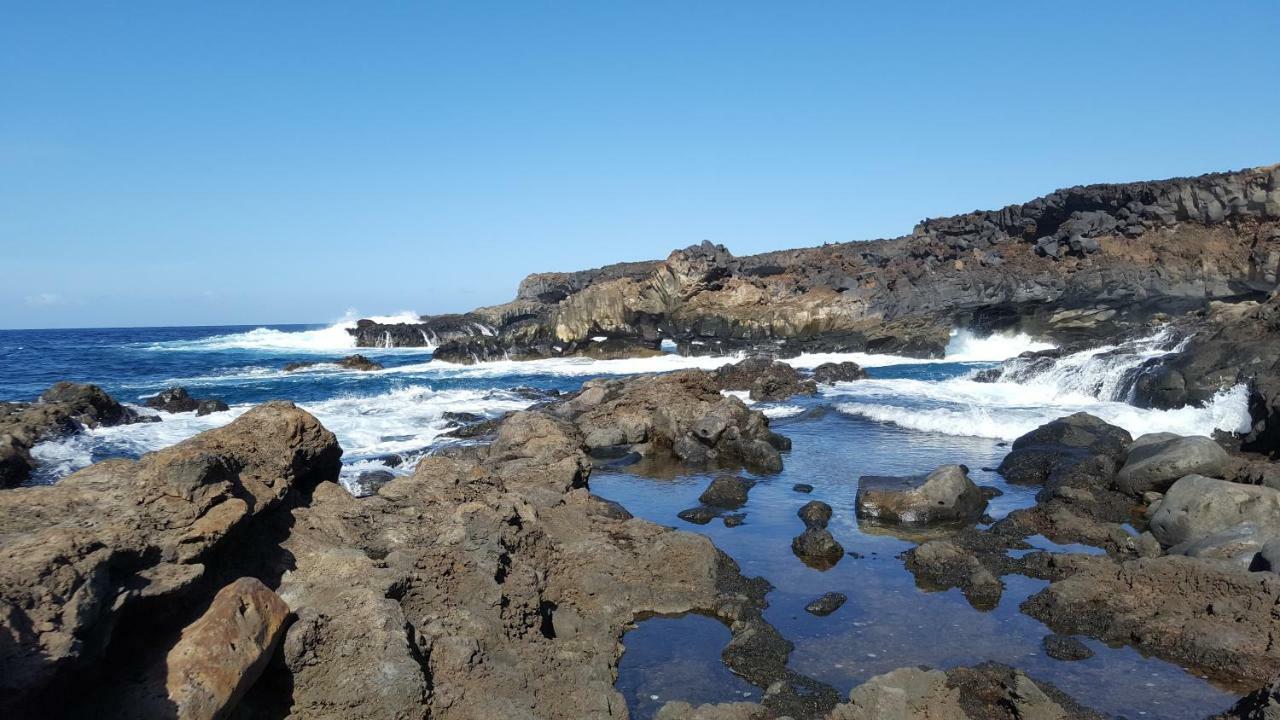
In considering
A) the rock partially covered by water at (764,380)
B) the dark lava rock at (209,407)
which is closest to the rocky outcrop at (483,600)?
the rock partially covered by water at (764,380)

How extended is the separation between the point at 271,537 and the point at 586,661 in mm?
2756

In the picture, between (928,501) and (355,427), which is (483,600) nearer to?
(928,501)

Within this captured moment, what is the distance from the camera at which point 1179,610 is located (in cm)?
760

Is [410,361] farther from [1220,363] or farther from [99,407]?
[1220,363]

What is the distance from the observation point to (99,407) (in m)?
19.8

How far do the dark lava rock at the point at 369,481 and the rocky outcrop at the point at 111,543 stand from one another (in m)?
5.98

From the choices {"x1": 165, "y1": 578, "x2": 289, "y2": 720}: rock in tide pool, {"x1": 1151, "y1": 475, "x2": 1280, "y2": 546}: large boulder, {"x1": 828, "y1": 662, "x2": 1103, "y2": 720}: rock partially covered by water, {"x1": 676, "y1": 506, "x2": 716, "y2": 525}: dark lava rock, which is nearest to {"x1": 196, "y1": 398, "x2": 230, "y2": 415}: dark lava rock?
{"x1": 676, "y1": 506, "x2": 716, "y2": 525}: dark lava rock

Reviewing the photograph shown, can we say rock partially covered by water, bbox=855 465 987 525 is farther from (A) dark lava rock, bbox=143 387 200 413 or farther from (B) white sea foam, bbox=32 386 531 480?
(A) dark lava rock, bbox=143 387 200 413

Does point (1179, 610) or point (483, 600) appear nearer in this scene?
point (483, 600)

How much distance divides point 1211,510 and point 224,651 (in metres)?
11.1

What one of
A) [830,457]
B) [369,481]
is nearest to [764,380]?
[830,457]

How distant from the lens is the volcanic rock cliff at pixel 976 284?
37.9 meters

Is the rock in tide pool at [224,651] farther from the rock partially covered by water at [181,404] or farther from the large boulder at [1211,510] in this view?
the rock partially covered by water at [181,404]

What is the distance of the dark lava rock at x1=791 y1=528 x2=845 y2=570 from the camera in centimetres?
974
